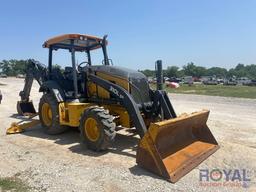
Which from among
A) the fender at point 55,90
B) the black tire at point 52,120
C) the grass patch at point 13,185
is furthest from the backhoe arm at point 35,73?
the grass patch at point 13,185

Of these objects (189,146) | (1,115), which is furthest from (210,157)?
(1,115)

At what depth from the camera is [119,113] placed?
716 centimetres

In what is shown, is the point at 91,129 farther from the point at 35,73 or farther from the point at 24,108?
the point at 24,108

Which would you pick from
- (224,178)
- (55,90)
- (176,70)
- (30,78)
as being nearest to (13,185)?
(224,178)

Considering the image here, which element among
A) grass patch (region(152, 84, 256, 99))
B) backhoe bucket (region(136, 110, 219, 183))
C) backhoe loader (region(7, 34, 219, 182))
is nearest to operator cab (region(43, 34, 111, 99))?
backhoe loader (region(7, 34, 219, 182))

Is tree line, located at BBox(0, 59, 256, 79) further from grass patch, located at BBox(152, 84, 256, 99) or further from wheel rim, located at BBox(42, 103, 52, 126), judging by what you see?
wheel rim, located at BBox(42, 103, 52, 126)

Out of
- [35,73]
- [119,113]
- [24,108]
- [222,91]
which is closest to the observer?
[119,113]

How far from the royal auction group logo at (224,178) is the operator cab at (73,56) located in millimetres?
4084

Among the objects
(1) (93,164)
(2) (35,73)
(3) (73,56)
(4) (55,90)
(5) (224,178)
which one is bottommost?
(5) (224,178)

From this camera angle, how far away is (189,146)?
6332 mm

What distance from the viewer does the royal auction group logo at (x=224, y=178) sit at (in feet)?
16.0

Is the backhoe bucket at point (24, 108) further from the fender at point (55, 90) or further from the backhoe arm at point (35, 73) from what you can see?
the fender at point (55, 90)

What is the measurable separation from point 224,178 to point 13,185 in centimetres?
359

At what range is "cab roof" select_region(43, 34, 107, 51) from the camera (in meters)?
7.88
